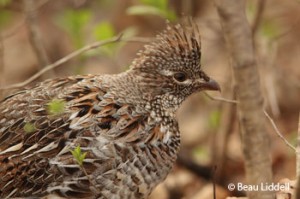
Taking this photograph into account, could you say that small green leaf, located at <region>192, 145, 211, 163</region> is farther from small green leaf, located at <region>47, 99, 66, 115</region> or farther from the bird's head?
small green leaf, located at <region>47, 99, 66, 115</region>

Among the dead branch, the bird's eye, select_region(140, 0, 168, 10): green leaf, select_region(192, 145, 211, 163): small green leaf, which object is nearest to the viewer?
the dead branch

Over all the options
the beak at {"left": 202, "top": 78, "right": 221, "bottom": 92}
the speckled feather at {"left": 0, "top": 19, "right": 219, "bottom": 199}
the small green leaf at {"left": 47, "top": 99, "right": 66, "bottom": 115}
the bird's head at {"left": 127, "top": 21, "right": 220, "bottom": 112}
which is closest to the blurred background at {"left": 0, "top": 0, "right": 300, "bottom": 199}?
the bird's head at {"left": 127, "top": 21, "right": 220, "bottom": 112}

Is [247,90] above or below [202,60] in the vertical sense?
below

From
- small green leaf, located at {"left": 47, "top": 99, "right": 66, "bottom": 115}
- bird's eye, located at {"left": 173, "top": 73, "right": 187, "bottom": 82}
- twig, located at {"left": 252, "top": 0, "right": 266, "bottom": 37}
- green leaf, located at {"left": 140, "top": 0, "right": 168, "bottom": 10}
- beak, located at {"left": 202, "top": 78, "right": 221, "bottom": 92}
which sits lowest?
small green leaf, located at {"left": 47, "top": 99, "right": 66, "bottom": 115}

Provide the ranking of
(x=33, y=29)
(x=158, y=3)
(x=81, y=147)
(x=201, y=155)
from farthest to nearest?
(x=201, y=155) → (x=33, y=29) → (x=158, y=3) → (x=81, y=147)

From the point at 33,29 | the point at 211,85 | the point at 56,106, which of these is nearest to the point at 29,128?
the point at 56,106

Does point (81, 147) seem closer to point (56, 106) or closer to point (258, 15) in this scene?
point (56, 106)
